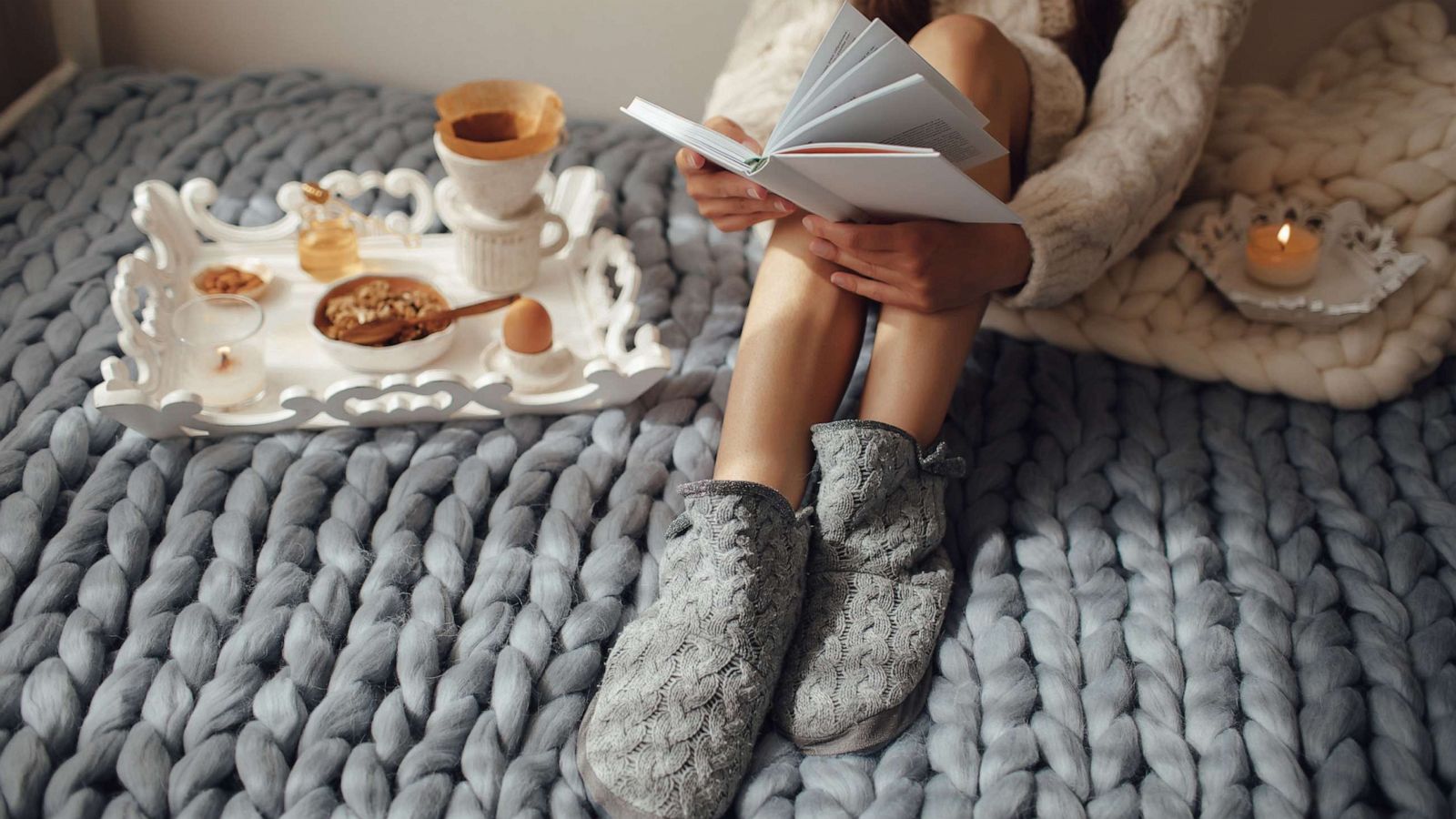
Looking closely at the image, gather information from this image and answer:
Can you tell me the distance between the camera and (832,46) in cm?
80

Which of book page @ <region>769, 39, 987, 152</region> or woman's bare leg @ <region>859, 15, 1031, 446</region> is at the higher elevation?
book page @ <region>769, 39, 987, 152</region>

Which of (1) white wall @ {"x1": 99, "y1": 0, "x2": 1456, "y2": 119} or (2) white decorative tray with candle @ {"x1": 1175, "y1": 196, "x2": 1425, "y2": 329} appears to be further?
(1) white wall @ {"x1": 99, "y1": 0, "x2": 1456, "y2": 119}

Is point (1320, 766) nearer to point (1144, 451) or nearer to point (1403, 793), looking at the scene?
point (1403, 793)

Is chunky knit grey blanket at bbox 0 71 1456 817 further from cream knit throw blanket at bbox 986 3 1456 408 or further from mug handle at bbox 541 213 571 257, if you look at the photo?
mug handle at bbox 541 213 571 257

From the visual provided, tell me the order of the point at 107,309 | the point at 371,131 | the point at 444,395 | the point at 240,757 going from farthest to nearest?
the point at 371,131
the point at 107,309
the point at 444,395
the point at 240,757

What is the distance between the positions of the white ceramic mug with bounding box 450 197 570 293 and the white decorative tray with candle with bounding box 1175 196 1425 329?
0.67 meters

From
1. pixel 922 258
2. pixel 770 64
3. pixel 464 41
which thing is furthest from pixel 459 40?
pixel 922 258

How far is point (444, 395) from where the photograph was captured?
1034 millimetres

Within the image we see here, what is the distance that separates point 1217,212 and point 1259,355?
0.19 meters

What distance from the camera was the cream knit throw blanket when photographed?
1122mm

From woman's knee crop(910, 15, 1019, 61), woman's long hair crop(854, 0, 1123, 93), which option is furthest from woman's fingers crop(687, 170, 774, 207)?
woman's long hair crop(854, 0, 1123, 93)

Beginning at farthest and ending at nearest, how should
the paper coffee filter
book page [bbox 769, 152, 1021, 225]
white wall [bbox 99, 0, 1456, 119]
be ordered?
1. white wall [bbox 99, 0, 1456, 119]
2. the paper coffee filter
3. book page [bbox 769, 152, 1021, 225]

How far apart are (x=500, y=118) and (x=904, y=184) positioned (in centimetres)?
52

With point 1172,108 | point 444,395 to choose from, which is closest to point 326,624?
point 444,395
